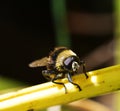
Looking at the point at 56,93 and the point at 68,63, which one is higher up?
the point at 68,63

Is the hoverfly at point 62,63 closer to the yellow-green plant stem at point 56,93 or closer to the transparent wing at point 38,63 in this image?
the transparent wing at point 38,63

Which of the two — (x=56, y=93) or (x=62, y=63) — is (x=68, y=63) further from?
(x=56, y=93)

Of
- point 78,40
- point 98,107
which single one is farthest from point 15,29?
point 98,107

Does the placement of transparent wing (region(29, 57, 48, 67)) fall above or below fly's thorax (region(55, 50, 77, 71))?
above

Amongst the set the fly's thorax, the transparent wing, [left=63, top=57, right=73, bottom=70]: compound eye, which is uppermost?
the transparent wing

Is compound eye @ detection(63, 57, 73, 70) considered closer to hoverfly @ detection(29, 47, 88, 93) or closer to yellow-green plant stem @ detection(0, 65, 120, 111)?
hoverfly @ detection(29, 47, 88, 93)

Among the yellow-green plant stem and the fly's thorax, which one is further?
the fly's thorax

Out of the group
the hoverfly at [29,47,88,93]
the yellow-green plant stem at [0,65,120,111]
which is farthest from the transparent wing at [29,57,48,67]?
the yellow-green plant stem at [0,65,120,111]

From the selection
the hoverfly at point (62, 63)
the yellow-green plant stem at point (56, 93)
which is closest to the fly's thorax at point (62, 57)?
the hoverfly at point (62, 63)

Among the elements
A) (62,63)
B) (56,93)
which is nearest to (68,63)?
(62,63)

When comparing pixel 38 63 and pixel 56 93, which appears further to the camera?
pixel 38 63
